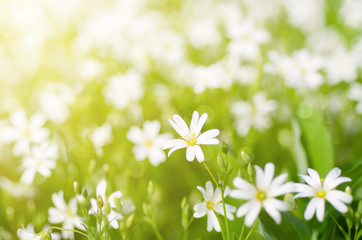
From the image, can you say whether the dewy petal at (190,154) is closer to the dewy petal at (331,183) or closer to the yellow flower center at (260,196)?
the yellow flower center at (260,196)

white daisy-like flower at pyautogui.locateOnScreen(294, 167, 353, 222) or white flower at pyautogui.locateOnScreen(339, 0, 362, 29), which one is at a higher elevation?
white daisy-like flower at pyautogui.locateOnScreen(294, 167, 353, 222)

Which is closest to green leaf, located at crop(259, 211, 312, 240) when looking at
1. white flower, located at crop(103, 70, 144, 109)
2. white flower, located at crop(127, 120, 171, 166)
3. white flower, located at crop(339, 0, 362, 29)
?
white flower, located at crop(127, 120, 171, 166)

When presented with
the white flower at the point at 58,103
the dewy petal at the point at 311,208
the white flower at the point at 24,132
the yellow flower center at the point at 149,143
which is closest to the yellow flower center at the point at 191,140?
the dewy petal at the point at 311,208

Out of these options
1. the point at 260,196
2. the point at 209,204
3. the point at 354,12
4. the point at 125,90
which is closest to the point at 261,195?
the point at 260,196

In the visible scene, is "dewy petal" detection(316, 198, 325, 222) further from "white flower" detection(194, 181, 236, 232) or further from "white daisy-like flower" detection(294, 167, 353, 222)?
"white flower" detection(194, 181, 236, 232)

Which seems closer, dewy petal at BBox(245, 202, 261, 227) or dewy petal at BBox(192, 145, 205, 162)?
dewy petal at BBox(245, 202, 261, 227)

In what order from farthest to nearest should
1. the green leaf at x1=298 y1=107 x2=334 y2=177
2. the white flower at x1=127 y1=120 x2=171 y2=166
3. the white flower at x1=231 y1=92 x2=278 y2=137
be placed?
the white flower at x1=231 y1=92 x2=278 y2=137 < the white flower at x1=127 y1=120 x2=171 y2=166 < the green leaf at x1=298 y1=107 x2=334 y2=177

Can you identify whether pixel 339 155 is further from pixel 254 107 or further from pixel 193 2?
pixel 193 2

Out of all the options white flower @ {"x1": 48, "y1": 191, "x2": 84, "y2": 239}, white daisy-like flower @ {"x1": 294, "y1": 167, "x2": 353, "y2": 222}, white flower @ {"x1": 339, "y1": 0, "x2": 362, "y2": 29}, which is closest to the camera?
white daisy-like flower @ {"x1": 294, "y1": 167, "x2": 353, "y2": 222}
